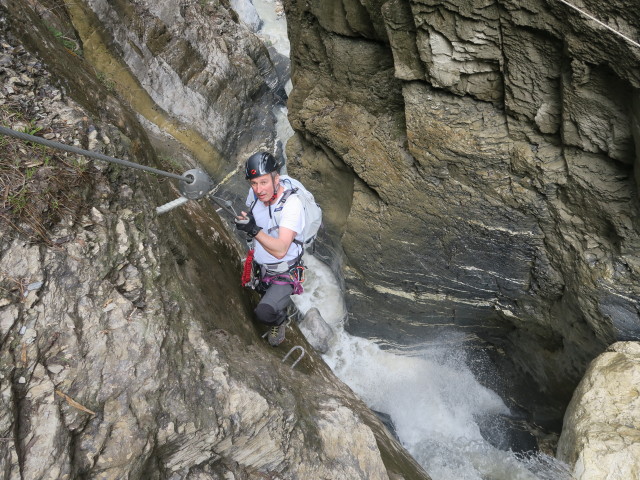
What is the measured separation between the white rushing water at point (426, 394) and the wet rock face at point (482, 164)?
0.76m

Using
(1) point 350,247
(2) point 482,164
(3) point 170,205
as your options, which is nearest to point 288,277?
(3) point 170,205

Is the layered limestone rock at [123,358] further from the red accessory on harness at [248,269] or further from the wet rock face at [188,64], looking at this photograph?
the wet rock face at [188,64]

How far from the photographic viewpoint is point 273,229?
3.91m

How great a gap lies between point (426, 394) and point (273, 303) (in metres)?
4.42

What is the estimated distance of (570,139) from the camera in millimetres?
4492

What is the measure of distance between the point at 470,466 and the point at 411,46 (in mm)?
5834

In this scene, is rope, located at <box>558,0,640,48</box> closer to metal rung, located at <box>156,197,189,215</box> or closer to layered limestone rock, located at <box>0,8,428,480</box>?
metal rung, located at <box>156,197,189,215</box>

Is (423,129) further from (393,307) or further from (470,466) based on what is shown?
(470,466)

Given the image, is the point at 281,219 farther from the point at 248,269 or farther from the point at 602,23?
the point at 602,23

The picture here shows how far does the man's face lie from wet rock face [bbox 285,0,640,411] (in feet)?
8.22

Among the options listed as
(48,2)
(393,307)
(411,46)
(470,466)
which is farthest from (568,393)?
(48,2)

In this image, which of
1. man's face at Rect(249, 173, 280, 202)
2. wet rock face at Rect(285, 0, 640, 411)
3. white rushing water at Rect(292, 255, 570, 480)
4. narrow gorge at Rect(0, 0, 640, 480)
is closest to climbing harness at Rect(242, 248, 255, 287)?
narrow gorge at Rect(0, 0, 640, 480)

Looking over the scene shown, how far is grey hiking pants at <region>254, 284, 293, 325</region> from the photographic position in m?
4.52

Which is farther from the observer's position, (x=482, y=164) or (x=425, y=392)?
(x=425, y=392)
